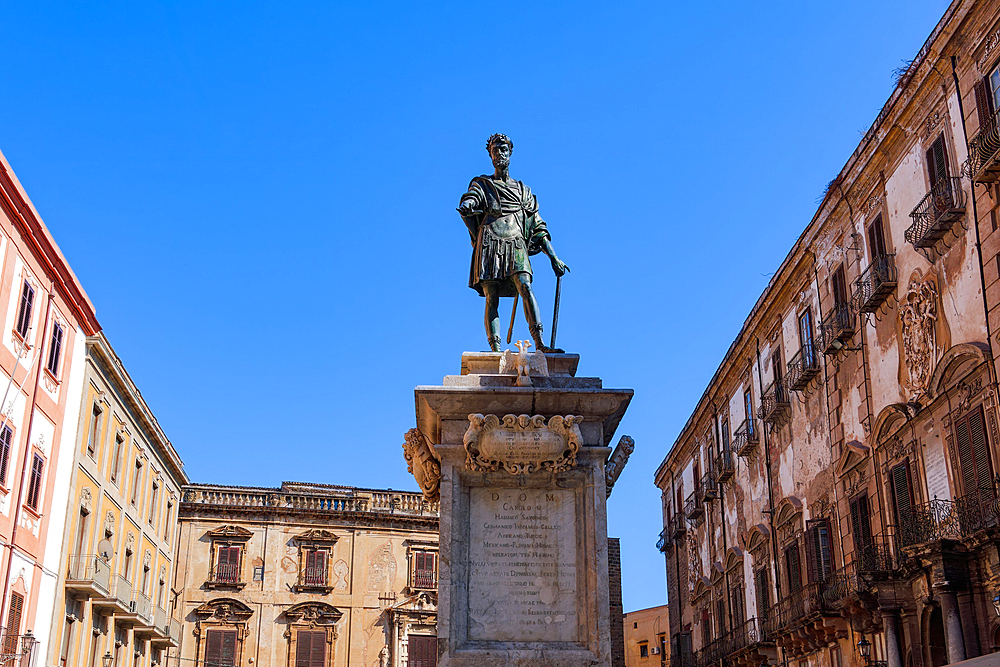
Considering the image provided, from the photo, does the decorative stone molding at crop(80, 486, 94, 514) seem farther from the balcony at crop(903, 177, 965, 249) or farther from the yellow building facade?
the balcony at crop(903, 177, 965, 249)

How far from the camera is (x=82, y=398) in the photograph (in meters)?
28.2

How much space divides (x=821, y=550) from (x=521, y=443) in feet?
62.0

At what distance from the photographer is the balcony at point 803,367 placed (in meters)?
25.8

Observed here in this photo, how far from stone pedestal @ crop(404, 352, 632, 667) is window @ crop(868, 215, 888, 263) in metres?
15.5

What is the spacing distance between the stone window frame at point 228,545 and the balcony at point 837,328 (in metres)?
26.3

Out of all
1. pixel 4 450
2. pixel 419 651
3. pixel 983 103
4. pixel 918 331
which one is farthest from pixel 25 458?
pixel 419 651

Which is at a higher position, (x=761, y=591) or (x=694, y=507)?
(x=694, y=507)

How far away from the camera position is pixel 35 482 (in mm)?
24672

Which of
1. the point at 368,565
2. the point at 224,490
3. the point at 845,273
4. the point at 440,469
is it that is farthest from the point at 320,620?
the point at 440,469

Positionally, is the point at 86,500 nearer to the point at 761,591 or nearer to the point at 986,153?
the point at 761,591

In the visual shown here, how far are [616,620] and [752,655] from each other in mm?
13205

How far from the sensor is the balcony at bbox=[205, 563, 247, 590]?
1617 inches

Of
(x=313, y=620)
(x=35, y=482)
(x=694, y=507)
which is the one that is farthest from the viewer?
(x=313, y=620)

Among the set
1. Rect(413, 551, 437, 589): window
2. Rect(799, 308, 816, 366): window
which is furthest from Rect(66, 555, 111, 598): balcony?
Rect(799, 308, 816, 366): window
